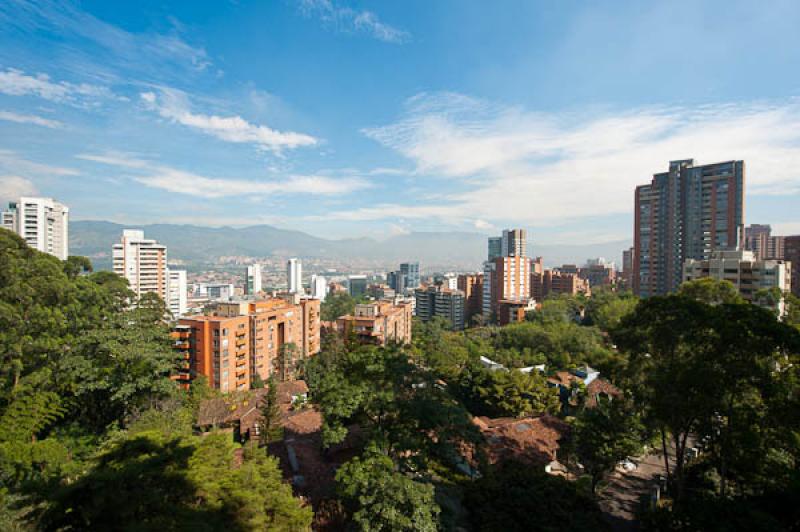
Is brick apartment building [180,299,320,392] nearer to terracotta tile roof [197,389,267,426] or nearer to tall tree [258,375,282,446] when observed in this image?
terracotta tile roof [197,389,267,426]

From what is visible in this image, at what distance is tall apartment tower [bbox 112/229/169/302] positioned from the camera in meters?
47.4

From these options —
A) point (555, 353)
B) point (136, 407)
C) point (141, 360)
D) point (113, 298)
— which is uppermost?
point (113, 298)

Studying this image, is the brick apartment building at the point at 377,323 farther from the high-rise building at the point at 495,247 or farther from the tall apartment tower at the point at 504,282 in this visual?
the high-rise building at the point at 495,247

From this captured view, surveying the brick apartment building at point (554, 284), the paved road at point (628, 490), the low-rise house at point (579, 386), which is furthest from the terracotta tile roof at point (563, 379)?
the brick apartment building at point (554, 284)

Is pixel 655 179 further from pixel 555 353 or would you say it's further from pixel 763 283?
pixel 555 353

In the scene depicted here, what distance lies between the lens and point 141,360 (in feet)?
35.8

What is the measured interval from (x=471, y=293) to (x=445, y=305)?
5273mm

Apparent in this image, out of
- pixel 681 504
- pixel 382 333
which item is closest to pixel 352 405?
pixel 681 504

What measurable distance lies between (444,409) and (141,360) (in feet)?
28.1

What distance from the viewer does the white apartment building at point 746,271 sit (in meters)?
21.0

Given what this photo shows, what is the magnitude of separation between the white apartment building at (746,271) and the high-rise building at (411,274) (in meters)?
69.7

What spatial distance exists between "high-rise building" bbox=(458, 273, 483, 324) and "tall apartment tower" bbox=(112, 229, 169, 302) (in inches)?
1455

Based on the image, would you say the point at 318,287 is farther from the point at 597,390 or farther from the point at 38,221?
the point at 597,390

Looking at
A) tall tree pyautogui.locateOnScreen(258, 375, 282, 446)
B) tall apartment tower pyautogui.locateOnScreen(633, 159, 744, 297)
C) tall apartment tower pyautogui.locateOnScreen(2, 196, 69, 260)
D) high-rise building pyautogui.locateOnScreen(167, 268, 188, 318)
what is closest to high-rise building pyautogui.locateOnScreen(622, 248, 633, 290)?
tall apartment tower pyautogui.locateOnScreen(633, 159, 744, 297)
